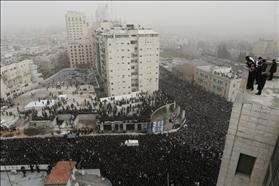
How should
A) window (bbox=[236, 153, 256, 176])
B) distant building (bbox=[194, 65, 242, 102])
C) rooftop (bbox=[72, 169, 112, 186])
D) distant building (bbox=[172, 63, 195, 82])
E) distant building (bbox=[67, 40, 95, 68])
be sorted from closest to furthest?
window (bbox=[236, 153, 256, 176])
rooftop (bbox=[72, 169, 112, 186])
distant building (bbox=[194, 65, 242, 102])
distant building (bbox=[172, 63, 195, 82])
distant building (bbox=[67, 40, 95, 68])

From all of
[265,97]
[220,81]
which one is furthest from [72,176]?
[220,81]

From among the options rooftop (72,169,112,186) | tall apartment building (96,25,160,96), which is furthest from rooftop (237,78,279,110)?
tall apartment building (96,25,160,96)

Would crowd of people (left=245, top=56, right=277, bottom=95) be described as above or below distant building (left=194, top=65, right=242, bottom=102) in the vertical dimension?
above

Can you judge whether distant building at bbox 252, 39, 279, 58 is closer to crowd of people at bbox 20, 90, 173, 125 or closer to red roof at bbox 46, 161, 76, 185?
crowd of people at bbox 20, 90, 173, 125

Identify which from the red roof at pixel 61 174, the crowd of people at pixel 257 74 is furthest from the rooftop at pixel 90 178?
the crowd of people at pixel 257 74

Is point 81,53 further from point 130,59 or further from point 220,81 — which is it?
point 220,81

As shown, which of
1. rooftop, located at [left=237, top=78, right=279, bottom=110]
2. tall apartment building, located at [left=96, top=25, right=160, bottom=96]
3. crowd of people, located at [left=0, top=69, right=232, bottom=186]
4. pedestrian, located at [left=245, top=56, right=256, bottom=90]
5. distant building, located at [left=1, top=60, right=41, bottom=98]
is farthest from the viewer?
distant building, located at [left=1, top=60, right=41, bottom=98]
